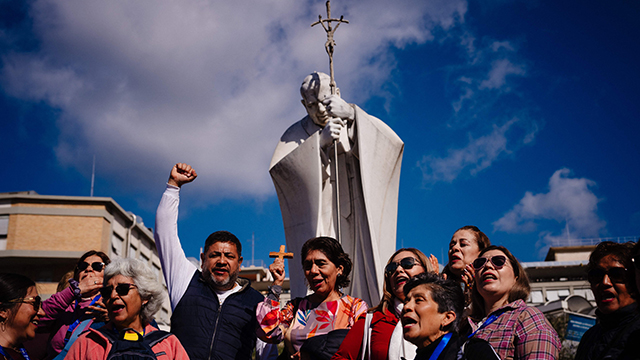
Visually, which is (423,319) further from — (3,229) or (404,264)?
(3,229)

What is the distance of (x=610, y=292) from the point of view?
328cm

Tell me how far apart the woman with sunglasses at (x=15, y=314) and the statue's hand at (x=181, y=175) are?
1379 mm

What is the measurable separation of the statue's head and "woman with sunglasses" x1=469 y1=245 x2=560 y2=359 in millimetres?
5062

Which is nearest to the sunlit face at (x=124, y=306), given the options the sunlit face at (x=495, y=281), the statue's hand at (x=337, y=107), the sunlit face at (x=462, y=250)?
the sunlit face at (x=495, y=281)

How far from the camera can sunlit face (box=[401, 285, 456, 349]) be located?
300cm

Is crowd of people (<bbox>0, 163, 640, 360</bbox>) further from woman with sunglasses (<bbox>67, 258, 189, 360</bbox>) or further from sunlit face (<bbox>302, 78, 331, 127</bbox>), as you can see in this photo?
sunlit face (<bbox>302, 78, 331, 127</bbox>)

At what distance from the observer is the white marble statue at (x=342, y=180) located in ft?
26.5

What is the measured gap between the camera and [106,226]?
114 ft

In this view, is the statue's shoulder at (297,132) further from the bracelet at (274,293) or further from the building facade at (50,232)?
the building facade at (50,232)

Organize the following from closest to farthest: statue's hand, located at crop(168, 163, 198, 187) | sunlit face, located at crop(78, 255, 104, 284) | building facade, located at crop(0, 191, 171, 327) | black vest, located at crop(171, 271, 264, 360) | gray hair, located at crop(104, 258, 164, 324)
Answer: gray hair, located at crop(104, 258, 164, 324), black vest, located at crop(171, 271, 264, 360), sunlit face, located at crop(78, 255, 104, 284), statue's hand, located at crop(168, 163, 198, 187), building facade, located at crop(0, 191, 171, 327)

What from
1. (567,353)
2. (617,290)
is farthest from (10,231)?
(617,290)

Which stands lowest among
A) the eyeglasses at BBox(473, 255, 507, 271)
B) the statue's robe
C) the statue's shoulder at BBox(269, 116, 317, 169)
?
the eyeglasses at BBox(473, 255, 507, 271)

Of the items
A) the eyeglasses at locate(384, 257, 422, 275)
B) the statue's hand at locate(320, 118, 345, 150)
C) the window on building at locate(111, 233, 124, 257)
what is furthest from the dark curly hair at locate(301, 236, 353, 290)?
the window on building at locate(111, 233, 124, 257)

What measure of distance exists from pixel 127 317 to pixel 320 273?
1283mm
